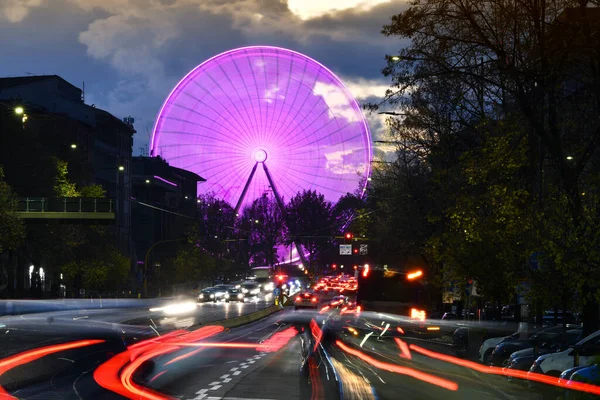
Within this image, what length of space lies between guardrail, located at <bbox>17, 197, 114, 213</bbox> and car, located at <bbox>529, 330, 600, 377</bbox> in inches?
2095

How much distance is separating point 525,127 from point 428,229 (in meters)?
30.0

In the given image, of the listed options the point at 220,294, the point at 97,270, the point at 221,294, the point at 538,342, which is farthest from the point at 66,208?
the point at 538,342

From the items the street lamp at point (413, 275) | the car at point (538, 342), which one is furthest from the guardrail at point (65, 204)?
the car at point (538, 342)

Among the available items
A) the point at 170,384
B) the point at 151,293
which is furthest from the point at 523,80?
the point at 151,293

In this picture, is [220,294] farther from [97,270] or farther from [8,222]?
[8,222]

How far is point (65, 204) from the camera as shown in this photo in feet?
236

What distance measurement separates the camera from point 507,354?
30281 millimetres

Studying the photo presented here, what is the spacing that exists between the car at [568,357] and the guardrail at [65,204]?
53.2 metres

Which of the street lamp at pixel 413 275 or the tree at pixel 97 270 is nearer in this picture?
the street lamp at pixel 413 275

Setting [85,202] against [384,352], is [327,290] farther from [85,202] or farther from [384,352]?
[384,352]

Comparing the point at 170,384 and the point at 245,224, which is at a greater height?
the point at 245,224

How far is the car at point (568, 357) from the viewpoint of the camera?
21.1 meters

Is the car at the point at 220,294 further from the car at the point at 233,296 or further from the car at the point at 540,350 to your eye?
the car at the point at 540,350

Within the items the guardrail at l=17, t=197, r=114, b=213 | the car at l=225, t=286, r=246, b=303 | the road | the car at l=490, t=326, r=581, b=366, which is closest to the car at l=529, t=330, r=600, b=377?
the road
